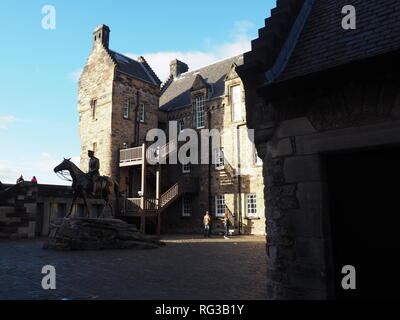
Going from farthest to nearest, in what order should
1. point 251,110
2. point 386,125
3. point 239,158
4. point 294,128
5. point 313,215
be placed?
point 239,158 < point 251,110 < point 294,128 < point 313,215 < point 386,125

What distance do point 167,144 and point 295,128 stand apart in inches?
834

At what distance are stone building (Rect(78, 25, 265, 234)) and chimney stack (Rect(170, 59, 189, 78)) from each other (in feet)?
18.5

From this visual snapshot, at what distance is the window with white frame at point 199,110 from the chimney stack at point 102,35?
30.7 ft

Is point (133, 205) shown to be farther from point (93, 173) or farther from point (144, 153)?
point (93, 173)

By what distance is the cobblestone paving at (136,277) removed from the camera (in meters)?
5.70

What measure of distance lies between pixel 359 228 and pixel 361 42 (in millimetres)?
2804

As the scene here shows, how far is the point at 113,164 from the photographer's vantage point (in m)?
25.8

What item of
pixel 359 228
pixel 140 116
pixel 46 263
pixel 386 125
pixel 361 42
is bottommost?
pixel 46 263

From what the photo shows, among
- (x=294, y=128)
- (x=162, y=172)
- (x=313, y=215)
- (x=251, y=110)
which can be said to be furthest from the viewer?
(x=162, y=172)

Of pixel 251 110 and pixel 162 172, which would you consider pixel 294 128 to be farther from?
pixel 162 172

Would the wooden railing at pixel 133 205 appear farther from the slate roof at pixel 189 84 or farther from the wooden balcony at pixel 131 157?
the slate roof at pixel 189 84

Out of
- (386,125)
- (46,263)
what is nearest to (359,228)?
(386,125)

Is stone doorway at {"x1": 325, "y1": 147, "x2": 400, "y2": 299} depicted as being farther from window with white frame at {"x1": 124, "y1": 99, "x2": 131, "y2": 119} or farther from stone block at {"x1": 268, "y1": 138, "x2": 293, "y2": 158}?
window with white frame at {"x1": 124, "y1": 99, "x2": 131, "y2": 119}

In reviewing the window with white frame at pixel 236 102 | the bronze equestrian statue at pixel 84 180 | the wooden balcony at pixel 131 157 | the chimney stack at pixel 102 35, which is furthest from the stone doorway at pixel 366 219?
the chimney stack at pixel 102 35
